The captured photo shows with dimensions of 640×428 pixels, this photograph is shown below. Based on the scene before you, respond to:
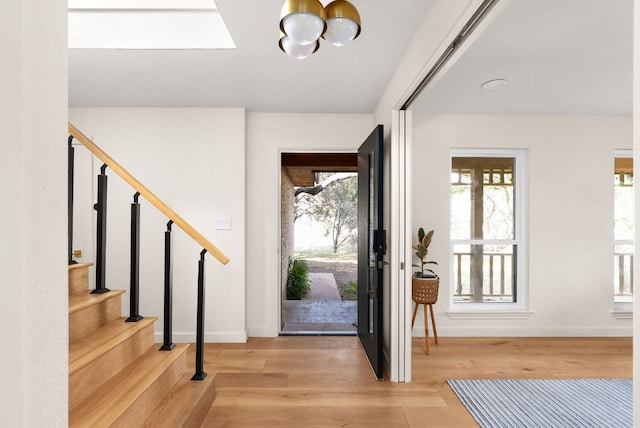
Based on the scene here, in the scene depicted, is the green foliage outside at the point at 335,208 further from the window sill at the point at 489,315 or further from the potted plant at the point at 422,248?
the potted plant at the point at 422,248

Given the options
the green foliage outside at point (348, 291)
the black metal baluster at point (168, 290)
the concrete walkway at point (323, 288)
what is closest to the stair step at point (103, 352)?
the black metal baluster at point (168, 290)

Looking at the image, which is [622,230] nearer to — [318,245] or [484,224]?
[484,224]

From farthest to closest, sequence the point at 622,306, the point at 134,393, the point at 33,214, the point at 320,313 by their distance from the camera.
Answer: the point at 320,313
the point at 622,306
the point at 134,393
the point at 33,214

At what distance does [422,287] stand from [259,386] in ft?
5.27

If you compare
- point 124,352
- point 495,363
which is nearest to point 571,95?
point 495,363

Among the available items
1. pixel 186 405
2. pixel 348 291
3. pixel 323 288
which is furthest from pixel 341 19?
pixel 323 288

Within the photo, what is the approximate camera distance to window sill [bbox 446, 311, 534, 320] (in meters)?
3.54

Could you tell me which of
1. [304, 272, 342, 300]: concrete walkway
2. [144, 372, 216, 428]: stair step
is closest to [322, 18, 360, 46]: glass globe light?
[144, 372, 216, 428]: stair step

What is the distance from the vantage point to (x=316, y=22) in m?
1.25

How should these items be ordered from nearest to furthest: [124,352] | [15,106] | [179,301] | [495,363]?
[15,106] < [124,352] < [495,363] < [179,301]

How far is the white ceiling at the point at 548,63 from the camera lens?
184 centimetres

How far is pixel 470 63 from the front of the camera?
240 cm

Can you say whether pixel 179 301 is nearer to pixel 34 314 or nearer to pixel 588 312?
pixel 34 314

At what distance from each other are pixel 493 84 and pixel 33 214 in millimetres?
3054
